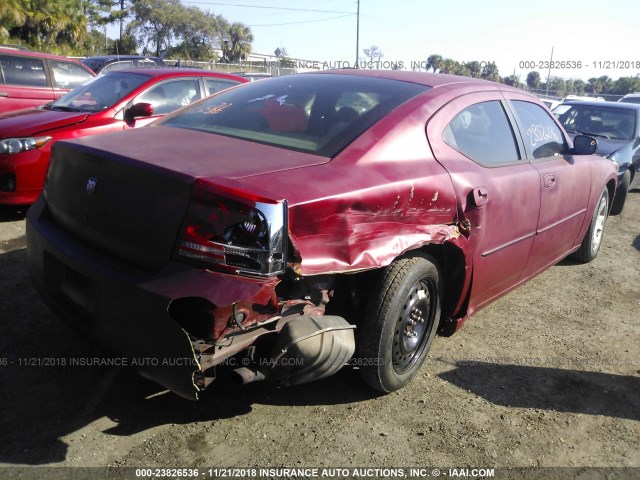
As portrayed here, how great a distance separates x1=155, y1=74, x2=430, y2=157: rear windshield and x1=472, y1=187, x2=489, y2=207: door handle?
638mm

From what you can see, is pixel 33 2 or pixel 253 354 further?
pixel 33 2

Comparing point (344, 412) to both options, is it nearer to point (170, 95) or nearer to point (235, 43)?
point (170, 95)

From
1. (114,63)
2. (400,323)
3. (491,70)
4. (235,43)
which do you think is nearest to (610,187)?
(400,323)

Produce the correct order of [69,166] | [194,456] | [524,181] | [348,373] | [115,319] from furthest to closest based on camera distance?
[524,181]
[348,373]
[69,166]
[194,456]
[115,319]

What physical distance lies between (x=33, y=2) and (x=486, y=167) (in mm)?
33532

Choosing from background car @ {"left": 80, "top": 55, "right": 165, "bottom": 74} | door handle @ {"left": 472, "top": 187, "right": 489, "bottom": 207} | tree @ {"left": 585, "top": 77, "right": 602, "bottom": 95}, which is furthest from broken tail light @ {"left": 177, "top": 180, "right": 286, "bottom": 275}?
tree @ {"left": 585, "top": 77, "right": 602, "bottom": 95}

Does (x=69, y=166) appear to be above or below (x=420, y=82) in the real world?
below

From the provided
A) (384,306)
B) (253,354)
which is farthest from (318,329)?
(384,306)

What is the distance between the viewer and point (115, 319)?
2221 millimetres

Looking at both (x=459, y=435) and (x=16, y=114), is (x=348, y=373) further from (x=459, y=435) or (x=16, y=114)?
(x=16, y=114)

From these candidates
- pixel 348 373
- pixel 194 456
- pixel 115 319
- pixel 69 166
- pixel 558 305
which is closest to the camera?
pixel 115 319

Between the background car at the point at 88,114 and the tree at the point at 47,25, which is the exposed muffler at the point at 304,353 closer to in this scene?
the background car at the point at 88,114

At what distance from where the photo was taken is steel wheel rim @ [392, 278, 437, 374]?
286 centimetres

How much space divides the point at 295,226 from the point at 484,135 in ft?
5.84
